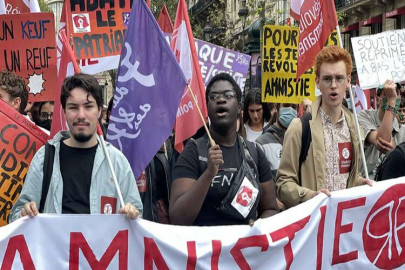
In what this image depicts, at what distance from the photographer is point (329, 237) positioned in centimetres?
407

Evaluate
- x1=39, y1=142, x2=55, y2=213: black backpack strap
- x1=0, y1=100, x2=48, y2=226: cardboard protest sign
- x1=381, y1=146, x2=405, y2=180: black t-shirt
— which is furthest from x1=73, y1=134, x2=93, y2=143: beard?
x1=381, y1=146, x2=405, y2=180: black t-shirt

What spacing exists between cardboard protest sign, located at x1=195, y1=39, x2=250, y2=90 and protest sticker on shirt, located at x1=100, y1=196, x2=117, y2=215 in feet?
15.2

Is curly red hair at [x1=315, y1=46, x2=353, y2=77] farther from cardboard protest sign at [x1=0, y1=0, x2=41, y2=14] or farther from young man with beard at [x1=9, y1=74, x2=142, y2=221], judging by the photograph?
cardboard protest sign at [x1=0, y1=0, x2=41, y2=14]

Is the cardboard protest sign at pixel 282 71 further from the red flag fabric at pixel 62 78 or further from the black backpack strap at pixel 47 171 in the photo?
the black backpack strap at pixel 47 171

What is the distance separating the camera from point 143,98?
4539mm

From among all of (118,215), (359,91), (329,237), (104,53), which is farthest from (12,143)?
(359,91)

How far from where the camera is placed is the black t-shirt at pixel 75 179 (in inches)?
146

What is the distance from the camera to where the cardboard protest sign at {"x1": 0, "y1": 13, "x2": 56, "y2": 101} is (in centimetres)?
636

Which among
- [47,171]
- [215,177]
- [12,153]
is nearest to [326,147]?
[215,177]

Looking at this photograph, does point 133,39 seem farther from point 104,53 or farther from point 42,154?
point 104,53

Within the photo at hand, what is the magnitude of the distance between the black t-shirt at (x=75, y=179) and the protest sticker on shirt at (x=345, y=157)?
1.50m

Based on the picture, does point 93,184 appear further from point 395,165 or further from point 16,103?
point 395,165

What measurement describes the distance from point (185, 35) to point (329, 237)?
2.43 meters

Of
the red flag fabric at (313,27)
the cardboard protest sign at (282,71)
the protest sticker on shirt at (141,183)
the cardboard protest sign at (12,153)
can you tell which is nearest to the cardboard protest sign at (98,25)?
the cardboard protest sign at (282,71)
